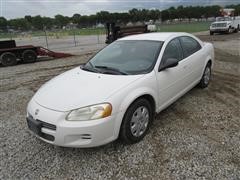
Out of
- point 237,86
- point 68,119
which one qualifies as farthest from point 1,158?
point 237,86

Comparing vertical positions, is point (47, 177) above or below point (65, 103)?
below

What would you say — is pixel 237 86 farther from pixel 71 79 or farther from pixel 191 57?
pixel 71 79

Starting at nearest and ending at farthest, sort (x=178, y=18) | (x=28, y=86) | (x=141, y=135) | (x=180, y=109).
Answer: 1. (x=141, y=135)
2. (x=180, y=109)
3. (x=28, y=86)
4. (x=178, y=18)

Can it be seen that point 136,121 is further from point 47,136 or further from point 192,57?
point 192,57

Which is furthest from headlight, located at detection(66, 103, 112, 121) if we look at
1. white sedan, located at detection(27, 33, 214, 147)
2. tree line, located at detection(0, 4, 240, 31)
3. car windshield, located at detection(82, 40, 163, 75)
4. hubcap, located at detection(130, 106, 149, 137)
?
tree line, located at detection(0, 4, 240, 31)

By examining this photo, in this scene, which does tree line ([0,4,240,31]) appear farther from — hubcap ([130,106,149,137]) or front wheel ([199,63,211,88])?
hubcap ([130,106,149,137])

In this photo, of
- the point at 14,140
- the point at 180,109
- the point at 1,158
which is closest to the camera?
the point at 1,158

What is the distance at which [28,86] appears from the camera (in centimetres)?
668

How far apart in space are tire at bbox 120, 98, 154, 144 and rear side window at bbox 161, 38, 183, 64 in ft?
2.80

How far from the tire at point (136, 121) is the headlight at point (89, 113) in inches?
15.2

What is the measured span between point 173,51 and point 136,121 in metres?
1.60

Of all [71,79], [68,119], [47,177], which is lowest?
[47,177]

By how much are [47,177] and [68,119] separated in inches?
29.5

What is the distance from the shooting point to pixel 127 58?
3854mm
